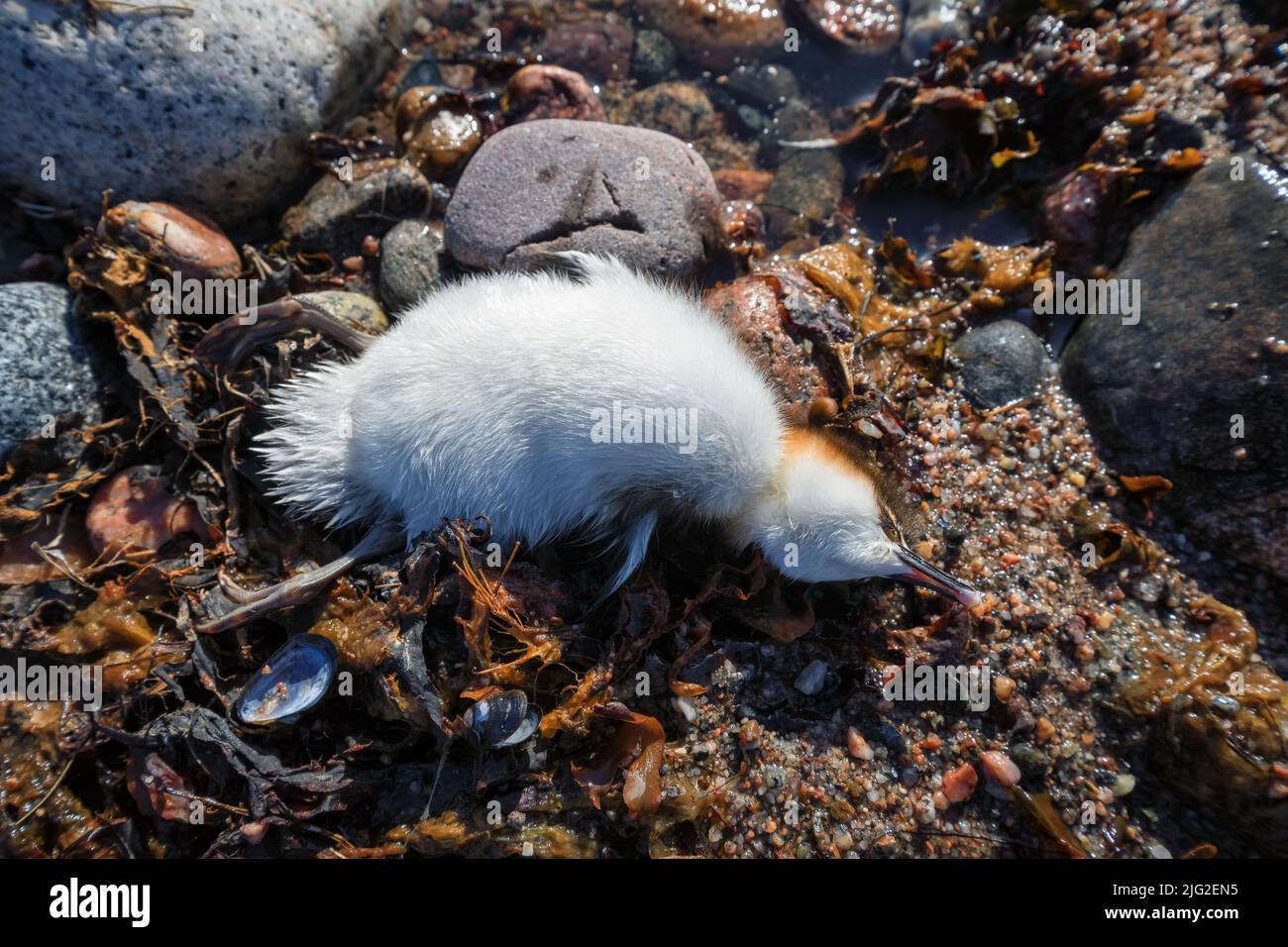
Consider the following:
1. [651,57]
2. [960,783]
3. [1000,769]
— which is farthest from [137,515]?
[651,57]

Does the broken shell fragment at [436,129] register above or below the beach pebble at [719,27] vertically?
below

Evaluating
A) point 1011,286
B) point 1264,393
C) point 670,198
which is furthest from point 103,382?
point 1264,393

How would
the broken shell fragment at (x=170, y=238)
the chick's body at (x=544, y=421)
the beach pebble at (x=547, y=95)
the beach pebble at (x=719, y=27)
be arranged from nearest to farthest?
the chick's body at (x=544, y=421), the broken shell fragment at (x=170, y=238), the beach pebble at (x=547, y=95), the beach pebble at (x=719, y=27)

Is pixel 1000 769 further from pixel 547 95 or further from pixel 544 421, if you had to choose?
pixel 547 95

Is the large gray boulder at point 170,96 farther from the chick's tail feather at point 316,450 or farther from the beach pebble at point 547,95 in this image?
the chick's tail feather at point 316,450

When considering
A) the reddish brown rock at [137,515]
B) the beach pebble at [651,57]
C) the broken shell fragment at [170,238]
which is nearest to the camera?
the reddish brown rock at [137,515]

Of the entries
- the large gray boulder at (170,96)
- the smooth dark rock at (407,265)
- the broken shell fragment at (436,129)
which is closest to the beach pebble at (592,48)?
the broken shell fragment at (436,129)
